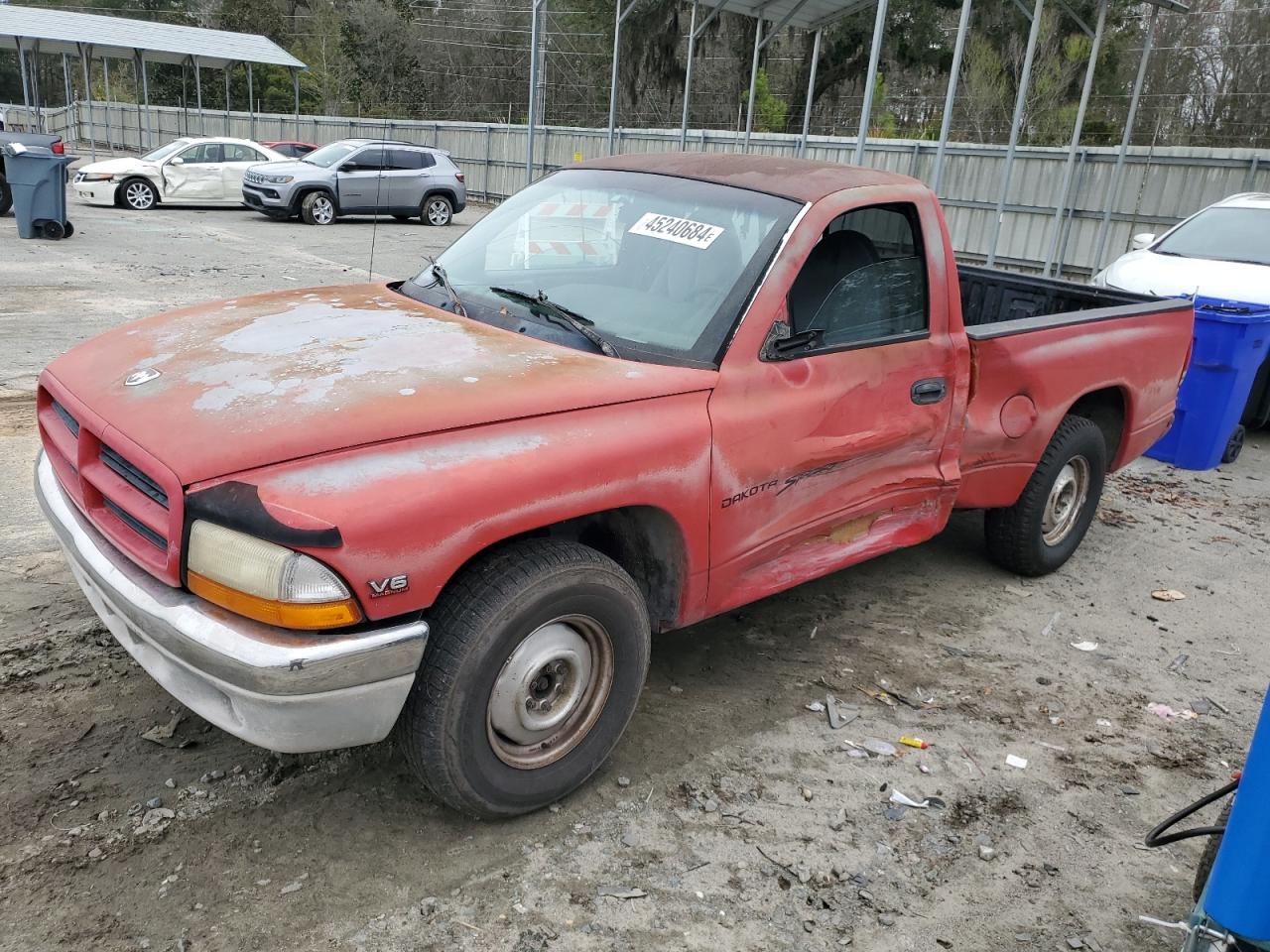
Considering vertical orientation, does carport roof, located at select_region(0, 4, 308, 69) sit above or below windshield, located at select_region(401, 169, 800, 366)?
above

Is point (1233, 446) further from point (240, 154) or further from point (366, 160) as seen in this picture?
point (240, 154)

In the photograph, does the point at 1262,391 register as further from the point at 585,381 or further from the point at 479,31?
the point at 479,31

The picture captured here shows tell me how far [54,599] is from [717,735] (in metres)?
2.69

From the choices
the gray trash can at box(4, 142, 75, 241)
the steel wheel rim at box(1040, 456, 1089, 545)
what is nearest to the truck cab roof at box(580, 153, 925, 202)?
the steel wheel rim at box(1040, 456, 1089, 545)

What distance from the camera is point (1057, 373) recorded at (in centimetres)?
446

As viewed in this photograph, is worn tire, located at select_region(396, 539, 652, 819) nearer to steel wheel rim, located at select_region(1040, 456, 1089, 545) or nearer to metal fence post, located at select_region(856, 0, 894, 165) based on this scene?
steel wheel rim, located at select_region(1040, 456, 1089, 545)

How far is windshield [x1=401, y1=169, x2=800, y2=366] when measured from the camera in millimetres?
3287

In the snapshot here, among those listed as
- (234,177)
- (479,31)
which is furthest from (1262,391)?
(479,31)

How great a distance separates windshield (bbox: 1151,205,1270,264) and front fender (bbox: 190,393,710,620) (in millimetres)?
7687

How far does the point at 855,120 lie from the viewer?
1190 inches

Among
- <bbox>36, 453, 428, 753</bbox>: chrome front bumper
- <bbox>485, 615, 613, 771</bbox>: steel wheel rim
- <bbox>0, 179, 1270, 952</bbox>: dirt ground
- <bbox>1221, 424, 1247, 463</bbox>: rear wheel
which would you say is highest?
<bbox>36, 453, 428, 753</bbox>: chrome front bumper

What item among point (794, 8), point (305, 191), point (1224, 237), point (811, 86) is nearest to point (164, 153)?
point (305, 191)

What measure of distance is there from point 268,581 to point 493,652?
0.61 meters

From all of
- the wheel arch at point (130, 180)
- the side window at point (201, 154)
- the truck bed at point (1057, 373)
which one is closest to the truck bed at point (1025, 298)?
the truck bed at point (1057, 373)
